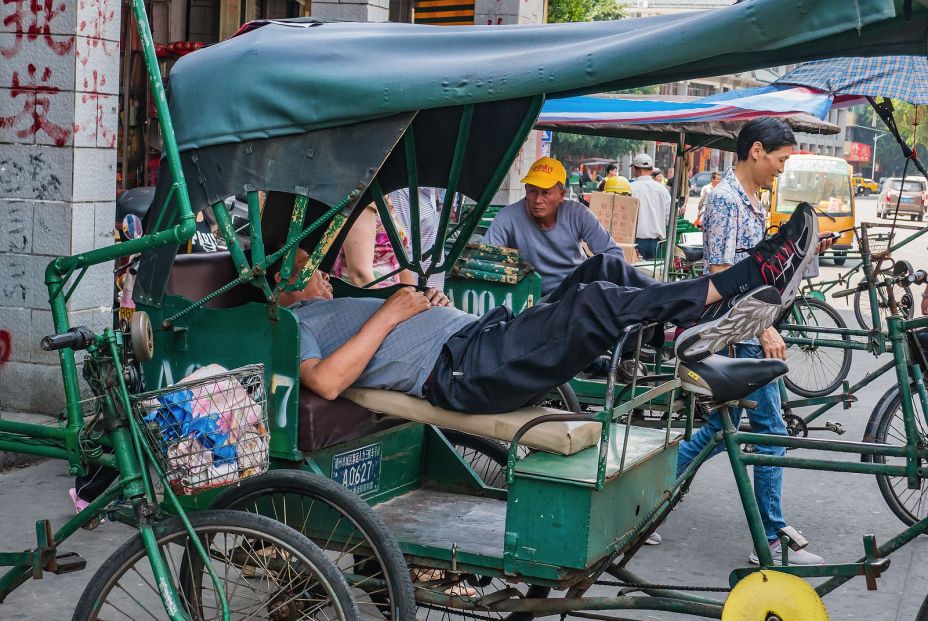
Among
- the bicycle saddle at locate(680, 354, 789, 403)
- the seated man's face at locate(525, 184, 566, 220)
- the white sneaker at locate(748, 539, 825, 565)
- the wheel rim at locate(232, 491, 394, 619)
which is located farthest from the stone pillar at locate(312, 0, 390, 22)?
the bicycle saddle at locate(680, 354, 789, 403)

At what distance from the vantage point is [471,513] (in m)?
4.07

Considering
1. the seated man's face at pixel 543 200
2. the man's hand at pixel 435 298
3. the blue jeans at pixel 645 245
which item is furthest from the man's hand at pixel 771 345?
the blue jeans at pixel 645 245

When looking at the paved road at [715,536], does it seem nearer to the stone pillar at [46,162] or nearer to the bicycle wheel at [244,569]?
the stone pillar at [46,162]

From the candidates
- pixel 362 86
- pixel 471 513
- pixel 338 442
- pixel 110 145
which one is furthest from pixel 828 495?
pixel 110 145

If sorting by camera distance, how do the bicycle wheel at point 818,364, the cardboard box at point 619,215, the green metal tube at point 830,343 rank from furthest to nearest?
the cardboard box at point 619,215 < the bicycle wheel at point 818,364 < the green metal tube at point 830,343

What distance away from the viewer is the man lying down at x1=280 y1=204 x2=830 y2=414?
135 inches

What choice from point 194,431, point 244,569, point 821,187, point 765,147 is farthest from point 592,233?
point 821,187

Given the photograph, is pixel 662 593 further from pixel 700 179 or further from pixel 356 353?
pixel 700 179

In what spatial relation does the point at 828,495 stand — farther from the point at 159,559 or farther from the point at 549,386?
the point at 159,559

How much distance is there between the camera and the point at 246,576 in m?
3.70

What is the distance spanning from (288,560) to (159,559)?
1.22ft

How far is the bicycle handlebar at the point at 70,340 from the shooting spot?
120 inches

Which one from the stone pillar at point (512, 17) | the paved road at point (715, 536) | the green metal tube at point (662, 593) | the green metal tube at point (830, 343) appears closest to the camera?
the green metal tube at point (662, 593)

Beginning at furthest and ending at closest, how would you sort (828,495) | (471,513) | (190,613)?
(828,495), (471,513), (190,613)
